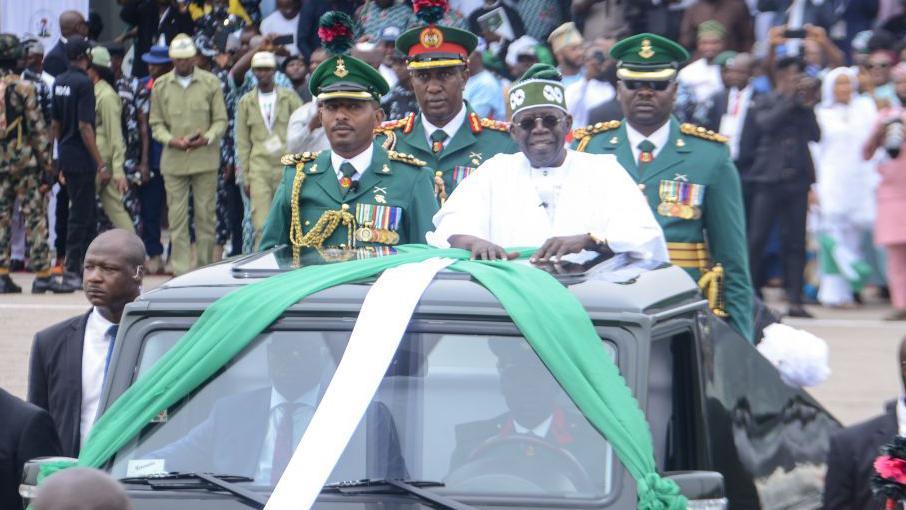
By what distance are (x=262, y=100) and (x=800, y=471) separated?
9613 mm

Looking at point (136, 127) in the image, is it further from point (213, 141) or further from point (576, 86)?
point (576, 86)

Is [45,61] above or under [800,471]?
above

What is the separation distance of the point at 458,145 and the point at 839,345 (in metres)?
4.89

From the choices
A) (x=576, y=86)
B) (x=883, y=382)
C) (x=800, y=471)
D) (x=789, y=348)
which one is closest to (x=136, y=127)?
(x=576, y=86)

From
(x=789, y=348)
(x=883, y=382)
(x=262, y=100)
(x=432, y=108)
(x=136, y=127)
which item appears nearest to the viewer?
(x=789, y=348)

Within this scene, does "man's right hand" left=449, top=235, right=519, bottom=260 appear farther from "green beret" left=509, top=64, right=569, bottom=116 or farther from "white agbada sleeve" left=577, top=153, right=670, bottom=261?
"green beret" left=509, top=64, right=569, bottom=116

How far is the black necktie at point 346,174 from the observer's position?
761 cm

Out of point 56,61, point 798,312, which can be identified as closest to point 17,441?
point 798,312

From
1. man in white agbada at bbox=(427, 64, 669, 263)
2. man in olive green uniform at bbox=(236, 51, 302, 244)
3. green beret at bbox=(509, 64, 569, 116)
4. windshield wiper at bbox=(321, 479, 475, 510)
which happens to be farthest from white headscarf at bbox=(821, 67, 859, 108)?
windshield wiper at bbox=(321, 479, 475, 510)

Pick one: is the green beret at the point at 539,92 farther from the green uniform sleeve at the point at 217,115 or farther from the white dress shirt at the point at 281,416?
A: the green uniform sleeve at the point at 217,115

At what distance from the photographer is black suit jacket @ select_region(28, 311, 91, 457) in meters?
6.23

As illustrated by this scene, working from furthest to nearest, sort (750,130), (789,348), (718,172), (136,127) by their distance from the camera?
1. (136,127)
2. (750,130)
3. (718,172)
4. (789,348)

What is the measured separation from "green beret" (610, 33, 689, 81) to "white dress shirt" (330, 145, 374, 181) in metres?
1.17

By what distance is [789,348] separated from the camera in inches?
275
